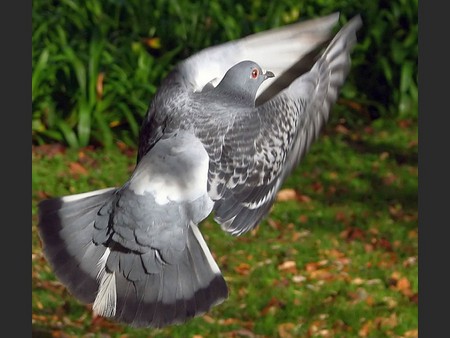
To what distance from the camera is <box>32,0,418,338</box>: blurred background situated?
21.4ft

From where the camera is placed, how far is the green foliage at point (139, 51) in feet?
26.6

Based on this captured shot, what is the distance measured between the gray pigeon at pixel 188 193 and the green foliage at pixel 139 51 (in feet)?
13.6

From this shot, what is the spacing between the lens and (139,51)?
850 centimetres

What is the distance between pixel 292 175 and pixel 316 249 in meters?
1.02

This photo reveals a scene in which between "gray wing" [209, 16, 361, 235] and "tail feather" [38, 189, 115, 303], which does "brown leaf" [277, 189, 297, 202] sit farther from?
"tail feather" [38, 189, 115, 303]

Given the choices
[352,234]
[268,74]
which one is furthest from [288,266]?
[268,74]

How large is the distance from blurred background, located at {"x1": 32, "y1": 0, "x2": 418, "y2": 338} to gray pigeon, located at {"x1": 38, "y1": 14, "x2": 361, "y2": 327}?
8.24ft

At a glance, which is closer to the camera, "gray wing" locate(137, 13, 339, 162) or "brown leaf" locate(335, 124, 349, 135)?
"gray wing" locate(137, 13, 339, 162)

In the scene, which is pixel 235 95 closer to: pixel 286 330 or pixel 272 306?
pixel 286 330

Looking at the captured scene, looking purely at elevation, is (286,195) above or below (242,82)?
below

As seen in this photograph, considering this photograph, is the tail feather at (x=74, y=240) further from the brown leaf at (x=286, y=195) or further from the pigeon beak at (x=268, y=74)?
the brown leaf at (x=286, y=195)

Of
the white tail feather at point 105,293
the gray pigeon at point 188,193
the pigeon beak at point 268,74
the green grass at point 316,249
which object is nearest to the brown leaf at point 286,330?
the green grass at point 316,249

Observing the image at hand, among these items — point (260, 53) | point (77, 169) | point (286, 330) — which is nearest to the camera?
point (260, 53)

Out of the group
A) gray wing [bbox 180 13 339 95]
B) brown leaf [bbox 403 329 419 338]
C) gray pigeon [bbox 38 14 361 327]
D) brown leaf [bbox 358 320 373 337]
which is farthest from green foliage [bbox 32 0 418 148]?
gray pigeon [bbox 38 14 361 327]
